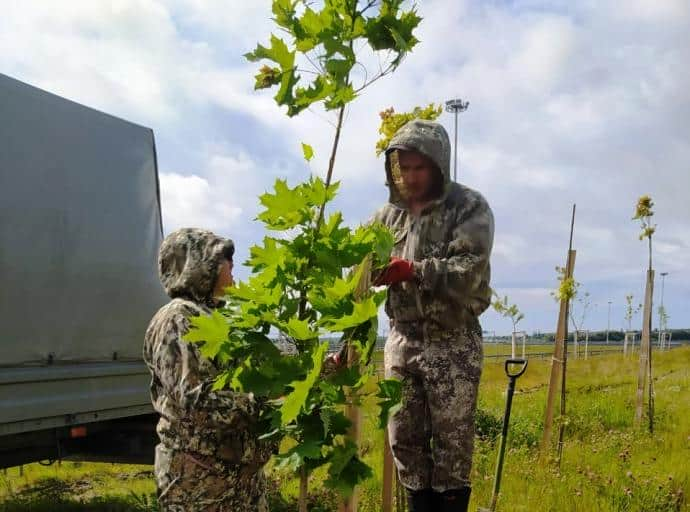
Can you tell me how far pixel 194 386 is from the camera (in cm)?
184

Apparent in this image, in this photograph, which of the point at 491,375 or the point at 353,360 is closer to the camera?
the point at 353,360

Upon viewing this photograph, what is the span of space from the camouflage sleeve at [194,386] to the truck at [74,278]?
186 centimetres

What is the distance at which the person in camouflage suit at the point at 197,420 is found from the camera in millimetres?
1854

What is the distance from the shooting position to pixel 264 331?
122 centimetres

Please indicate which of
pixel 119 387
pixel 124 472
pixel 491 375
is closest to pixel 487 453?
pixel 119 387

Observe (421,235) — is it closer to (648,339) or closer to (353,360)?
(353,360)

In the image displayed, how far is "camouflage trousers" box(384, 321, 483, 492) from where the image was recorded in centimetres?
231

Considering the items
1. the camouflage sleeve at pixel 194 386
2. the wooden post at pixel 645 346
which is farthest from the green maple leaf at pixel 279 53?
the wooden post at pixel 645 346

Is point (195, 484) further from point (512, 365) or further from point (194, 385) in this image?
point (512, 365)

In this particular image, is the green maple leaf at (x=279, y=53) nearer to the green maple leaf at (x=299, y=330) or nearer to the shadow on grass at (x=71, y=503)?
the green maple leaf at (x=299, y=330)

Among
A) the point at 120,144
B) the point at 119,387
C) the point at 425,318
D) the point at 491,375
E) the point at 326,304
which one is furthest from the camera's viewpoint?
the point at 491,375

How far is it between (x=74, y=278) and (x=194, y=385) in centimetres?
241

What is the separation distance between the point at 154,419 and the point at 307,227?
390cm

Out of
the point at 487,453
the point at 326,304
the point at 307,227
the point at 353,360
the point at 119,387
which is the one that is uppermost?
the point at 307,227
